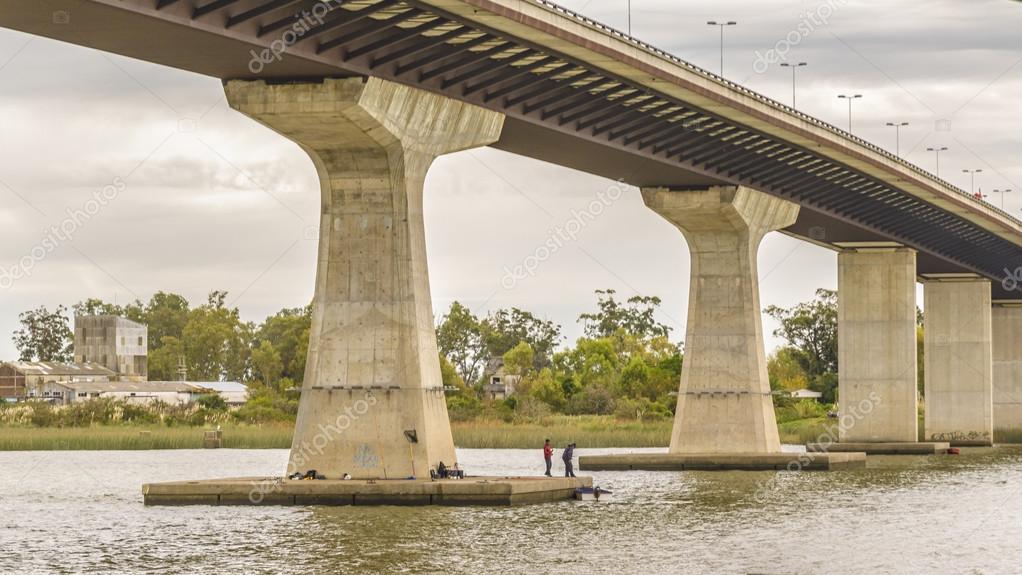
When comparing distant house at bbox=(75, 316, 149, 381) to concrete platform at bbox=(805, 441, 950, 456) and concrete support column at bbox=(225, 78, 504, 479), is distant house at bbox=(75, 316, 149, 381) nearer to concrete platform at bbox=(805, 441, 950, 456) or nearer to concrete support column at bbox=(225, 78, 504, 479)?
concrete platform at bbox=(805, 441, 950, 456)

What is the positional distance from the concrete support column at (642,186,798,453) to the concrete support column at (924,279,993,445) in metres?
40.3

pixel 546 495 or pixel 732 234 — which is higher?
pixel 732 234

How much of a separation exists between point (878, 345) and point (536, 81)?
4776cm

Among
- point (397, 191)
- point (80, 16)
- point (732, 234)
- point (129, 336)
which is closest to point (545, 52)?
point (397, 191)

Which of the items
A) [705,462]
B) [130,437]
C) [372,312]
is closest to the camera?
[372,312]

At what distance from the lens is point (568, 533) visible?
136ft

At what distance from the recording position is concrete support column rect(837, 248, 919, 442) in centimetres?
9344

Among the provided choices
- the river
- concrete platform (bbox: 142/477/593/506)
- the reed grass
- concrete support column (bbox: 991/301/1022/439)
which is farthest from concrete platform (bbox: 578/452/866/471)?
concrete support column (bbox: 991/301/1022/439)

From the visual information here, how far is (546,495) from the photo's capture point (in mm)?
49719

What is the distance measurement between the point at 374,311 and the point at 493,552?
13.5 meters

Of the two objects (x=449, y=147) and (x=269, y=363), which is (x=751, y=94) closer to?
(x=449, y=147)

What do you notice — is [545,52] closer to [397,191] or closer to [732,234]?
[397,191]

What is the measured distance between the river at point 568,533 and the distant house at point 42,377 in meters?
101

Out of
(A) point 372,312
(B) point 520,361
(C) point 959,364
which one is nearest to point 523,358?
(B) point 520,361
